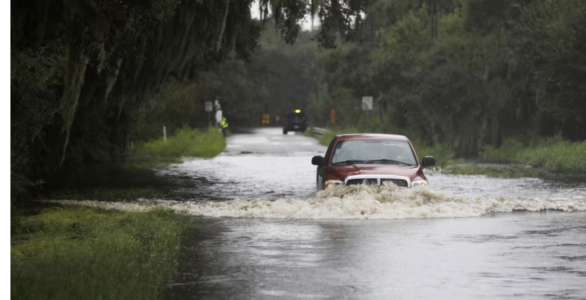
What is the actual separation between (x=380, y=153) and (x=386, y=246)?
8231mm

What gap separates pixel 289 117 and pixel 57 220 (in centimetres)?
8632

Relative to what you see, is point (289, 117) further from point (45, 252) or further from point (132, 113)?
point (45, 252)

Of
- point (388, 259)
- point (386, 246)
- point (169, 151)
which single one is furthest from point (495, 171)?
point (388, 259)

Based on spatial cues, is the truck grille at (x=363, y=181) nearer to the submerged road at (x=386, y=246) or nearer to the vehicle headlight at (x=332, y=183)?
the vehicle headlight at (x=332, y=183)

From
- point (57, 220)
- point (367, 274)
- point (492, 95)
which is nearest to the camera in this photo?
point (367, 274)

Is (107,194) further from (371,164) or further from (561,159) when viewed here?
(561,159)

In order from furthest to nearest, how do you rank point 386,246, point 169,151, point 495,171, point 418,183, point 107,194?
point 169,151 → point 495,171 → point 107,194 → point 418,183 → point 386,246

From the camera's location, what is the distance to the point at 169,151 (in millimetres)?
51188

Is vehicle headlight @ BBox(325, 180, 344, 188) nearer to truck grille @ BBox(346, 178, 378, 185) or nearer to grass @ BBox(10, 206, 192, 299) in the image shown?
truck grille @ BBox(346, 178, 378, 185)

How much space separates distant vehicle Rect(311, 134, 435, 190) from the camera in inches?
818

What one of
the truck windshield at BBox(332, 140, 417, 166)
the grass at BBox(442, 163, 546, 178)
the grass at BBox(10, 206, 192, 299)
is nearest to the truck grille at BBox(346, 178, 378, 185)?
the truck windshield at BBox(332, 140, 417, 166)

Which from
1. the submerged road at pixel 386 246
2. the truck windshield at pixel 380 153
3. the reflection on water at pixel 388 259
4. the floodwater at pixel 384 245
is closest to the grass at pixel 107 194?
the floodwater at pixel 384 245

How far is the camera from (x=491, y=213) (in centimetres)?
2127
